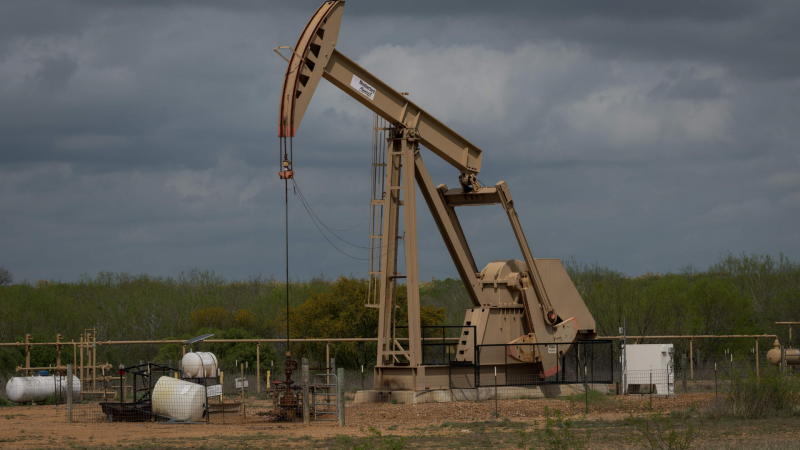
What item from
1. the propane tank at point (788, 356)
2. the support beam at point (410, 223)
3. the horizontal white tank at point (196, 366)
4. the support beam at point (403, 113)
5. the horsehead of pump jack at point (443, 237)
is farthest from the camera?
the propane tank at point (788, 356)

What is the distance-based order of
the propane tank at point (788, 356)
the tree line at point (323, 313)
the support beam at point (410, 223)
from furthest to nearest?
1. the tree line at point (323, 313)
2. the propane tank at point (788, 356)
3. the support beam at point (410, 223)

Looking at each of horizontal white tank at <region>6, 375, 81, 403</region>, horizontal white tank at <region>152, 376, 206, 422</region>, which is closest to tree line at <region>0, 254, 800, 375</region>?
horizontal white tank at <region>6, 375, 81, 403</region>

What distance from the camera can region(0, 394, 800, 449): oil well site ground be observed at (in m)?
13.8

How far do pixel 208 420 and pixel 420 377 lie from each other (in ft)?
16.2

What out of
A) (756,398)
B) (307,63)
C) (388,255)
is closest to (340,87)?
(307,63)

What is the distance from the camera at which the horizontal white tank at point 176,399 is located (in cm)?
1742

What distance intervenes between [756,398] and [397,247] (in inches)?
323

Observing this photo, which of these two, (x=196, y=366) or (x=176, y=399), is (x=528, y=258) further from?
(x=176, y=399)

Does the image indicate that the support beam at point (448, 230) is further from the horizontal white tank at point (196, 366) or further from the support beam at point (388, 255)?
the horizontal white tank at point (196, 366)

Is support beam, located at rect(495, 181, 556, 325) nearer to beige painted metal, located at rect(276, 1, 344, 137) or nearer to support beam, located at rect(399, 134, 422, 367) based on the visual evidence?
support beam, located at rect(399, 134, 422, 367)

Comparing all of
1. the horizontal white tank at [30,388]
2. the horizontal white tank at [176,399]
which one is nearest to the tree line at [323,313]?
the horizontal white tank at [30,388]

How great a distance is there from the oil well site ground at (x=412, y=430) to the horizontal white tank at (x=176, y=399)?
475 millimetres

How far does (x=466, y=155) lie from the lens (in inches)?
882

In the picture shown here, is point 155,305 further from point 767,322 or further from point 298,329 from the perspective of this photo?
point 767,322
